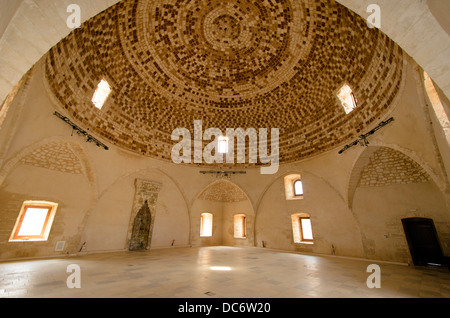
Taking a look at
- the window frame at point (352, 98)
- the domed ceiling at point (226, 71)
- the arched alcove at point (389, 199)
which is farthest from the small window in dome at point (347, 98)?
the arched alcove at point (389, 199)

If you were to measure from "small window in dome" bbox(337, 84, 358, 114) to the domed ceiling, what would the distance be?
258mm

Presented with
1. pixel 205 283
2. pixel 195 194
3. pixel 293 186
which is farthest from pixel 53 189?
pixel 293 186

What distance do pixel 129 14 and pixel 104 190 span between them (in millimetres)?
7624

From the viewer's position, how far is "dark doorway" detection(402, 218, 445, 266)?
708 centimetres

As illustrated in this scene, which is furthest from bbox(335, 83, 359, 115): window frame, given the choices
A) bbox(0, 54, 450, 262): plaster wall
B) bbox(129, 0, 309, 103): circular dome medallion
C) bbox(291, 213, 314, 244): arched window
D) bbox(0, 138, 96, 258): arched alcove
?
bbox(0, 138, 96, 258): arched alcove

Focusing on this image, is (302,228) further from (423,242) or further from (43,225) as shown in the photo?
(43,225)

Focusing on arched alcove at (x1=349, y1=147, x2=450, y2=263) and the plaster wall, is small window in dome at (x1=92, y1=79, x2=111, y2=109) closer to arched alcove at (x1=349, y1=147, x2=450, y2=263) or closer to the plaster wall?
the plaster wall

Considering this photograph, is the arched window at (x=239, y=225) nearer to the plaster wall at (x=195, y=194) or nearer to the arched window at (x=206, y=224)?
the plaster wall at (x=195, y=194)

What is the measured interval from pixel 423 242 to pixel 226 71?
1196 cm

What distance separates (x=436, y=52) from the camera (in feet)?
6.28

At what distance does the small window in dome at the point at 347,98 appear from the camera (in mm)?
8621
